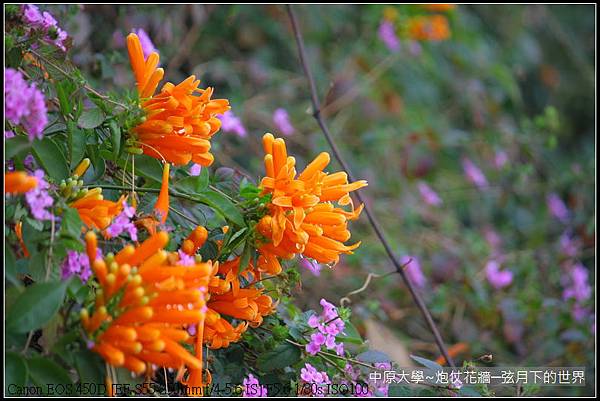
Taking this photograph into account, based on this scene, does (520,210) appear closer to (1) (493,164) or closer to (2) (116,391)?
(1) (493,164)

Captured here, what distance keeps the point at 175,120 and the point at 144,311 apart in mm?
251

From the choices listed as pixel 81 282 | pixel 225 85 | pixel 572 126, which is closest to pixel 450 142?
pixel 225 85

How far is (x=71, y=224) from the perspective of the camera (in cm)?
69

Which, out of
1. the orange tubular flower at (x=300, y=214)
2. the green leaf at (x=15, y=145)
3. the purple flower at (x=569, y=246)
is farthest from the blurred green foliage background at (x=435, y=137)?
the green leaf at (x=15, y=145)

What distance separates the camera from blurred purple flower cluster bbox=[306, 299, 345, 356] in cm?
89

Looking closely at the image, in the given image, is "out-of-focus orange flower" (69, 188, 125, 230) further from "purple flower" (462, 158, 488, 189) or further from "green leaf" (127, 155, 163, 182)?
"purple flower" (462, 158, 488, 189)

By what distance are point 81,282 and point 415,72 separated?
2.31 m

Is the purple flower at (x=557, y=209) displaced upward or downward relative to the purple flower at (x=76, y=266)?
upward

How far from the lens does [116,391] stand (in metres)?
0.70

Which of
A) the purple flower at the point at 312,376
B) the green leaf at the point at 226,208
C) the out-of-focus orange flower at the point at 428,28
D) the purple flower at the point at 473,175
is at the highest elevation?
the out-of-focus orange flower at the point at 428,28

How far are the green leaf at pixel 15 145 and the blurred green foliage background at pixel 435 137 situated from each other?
609 millimetres

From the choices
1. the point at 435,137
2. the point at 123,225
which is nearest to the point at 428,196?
the point at 435,137

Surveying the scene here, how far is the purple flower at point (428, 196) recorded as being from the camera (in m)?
2.33

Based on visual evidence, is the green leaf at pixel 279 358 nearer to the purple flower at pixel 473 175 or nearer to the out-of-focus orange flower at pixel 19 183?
the out-of-focus orange flower at pixel 19 183
